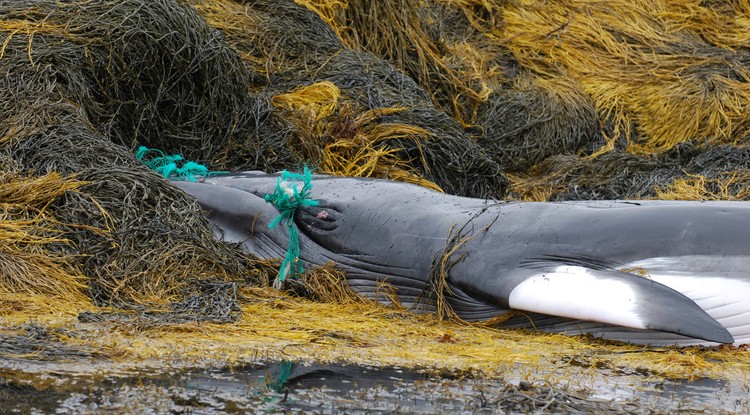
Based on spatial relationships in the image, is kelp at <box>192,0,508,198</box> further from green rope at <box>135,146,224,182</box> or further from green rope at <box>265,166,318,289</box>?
green rope at <box>265,166,318,289</box>

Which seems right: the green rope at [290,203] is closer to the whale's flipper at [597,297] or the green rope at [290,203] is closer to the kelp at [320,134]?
the kelp at [320,134]

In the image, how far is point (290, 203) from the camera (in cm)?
687

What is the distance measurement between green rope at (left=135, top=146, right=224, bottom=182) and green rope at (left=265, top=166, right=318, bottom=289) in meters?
0.98

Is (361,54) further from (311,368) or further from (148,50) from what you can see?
(311,368)

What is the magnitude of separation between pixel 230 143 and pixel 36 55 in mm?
1669

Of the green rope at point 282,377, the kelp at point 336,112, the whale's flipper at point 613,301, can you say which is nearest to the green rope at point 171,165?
the kelp at point 336,112

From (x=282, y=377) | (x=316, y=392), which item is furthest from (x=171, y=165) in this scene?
(x=316, y=392)

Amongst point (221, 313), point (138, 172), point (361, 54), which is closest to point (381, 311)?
point (221, 313)

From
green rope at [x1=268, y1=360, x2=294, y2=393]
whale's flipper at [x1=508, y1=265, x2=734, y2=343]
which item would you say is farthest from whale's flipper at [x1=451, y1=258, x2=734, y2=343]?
green rope at [x1=268, y1=360, x2=294, y2=393]

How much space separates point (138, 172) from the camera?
6387mm

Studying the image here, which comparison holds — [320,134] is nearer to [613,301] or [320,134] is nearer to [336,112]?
[336,112]

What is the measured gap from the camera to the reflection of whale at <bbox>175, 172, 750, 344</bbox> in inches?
198

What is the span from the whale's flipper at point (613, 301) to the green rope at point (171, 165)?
3327mm

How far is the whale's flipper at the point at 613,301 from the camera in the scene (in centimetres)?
477
